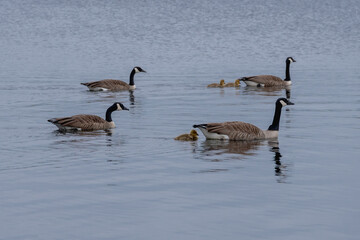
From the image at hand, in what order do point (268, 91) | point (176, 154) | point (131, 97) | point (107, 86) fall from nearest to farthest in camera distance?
point (176, 154) < point (131, 97) < point (107, 86) < point (268, 91)

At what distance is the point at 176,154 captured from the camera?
21766 millimetres

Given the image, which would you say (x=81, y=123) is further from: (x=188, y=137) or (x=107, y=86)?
(x=107, y=86)

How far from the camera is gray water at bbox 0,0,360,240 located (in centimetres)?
1452

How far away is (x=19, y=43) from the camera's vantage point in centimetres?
8144

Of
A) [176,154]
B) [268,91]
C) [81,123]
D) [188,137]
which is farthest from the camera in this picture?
[268,91]

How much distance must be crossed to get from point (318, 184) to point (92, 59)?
48298 millimetres

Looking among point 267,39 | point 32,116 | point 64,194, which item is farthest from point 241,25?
point 64,194

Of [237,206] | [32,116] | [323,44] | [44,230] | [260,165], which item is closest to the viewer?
[44,230]

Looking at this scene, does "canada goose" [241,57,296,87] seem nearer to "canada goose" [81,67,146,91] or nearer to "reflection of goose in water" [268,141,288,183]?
"canada goose" [81,67,146,91]

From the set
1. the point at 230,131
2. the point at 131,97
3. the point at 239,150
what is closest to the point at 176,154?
the point at 239,150

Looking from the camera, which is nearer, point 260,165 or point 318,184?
point 318,184

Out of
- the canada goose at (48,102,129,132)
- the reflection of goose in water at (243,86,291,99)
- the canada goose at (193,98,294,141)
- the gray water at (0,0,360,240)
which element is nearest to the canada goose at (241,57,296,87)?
the reflection of goose in water at (243,86,291,99)

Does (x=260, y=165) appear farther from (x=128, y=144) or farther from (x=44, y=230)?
(x=44, y=230)

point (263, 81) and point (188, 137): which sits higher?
point (263, 81)
